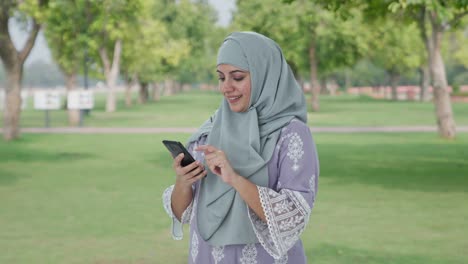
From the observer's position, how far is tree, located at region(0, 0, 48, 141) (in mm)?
23109

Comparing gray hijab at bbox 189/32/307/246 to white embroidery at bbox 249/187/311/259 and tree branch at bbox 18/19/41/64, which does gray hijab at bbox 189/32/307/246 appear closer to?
white embroidery at bbox 249/187/311/259

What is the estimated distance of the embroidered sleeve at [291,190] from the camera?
10.8 feet

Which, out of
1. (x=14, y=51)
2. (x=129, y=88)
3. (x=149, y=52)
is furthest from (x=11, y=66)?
(x=129, y=88)

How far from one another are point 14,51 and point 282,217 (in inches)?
852

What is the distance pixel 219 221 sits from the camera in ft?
11.3

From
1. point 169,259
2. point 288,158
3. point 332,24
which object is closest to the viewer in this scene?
point 288,158

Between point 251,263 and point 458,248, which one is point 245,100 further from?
point 458,248

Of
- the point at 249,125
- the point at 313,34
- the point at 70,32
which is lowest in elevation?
the point at 249,125

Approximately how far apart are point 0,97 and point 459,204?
5685 cm

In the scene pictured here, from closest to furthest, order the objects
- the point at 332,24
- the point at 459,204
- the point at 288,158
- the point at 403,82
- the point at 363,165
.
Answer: the point at 288,158
the point at 459,204
the point at 363,165
the point at 332,24
the point at 403,82

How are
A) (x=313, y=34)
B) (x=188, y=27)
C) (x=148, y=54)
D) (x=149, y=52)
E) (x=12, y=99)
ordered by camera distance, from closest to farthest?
(x=12, y=99) → (x=313, y=34) → (x=148, y=54) → (x=149, y=52) → (x=188, y=27)

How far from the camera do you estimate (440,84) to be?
76.2ft

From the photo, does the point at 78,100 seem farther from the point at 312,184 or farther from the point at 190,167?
the point at 312,184

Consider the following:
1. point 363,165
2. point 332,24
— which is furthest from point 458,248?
point 332,24
